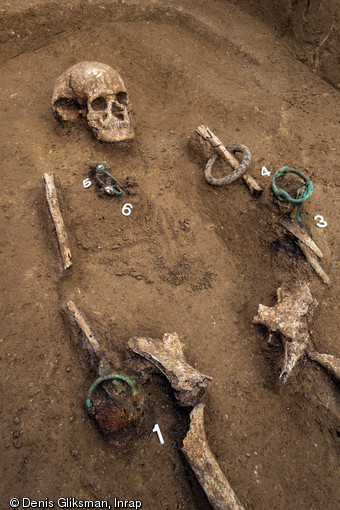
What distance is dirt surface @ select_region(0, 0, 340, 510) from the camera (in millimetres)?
3295

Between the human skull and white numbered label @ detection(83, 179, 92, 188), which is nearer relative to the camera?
white numbered label @ detection(83, 179, 92, 188)

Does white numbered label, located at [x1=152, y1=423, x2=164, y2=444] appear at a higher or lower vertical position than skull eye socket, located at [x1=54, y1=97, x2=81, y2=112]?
lower

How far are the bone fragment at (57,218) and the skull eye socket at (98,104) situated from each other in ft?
4.75

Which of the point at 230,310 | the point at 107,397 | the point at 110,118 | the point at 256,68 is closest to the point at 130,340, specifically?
the point at 107,397

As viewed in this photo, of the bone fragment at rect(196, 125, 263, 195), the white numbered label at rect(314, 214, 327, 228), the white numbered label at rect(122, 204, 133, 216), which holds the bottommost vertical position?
the white numbered label at rect(122, 204, 133, 216)

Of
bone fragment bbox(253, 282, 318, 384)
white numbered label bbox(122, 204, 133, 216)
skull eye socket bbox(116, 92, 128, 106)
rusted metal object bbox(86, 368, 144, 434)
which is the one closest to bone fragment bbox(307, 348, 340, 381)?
bone fragment bbox(253, 282, 318, 384)

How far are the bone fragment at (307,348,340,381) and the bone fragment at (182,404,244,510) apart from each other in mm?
1284

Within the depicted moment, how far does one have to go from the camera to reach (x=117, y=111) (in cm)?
550

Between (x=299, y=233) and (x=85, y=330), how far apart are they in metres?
2.68

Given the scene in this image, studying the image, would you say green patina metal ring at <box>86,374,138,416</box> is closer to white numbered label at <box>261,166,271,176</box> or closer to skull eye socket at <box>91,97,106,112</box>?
white numbered label at <box>261,166,271,176</box>

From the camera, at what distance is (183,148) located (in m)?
5.57

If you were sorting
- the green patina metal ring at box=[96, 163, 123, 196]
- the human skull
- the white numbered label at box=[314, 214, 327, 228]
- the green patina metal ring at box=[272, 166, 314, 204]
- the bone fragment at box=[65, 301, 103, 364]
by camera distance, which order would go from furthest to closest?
the human skull
the green patina metal ring at box=[96, 163, 123, 196]
the white numbered label at box=[314, 214, 327, 228]
the green patina metal ring at box=[272, 166, 314, 204]
the bone fragment at box=[65, 301, 103, 364]

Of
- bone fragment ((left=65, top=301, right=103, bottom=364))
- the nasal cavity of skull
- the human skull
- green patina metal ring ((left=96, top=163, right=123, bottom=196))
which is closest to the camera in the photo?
bone fragment ((left=65, top=301, right=103, bottom=364))

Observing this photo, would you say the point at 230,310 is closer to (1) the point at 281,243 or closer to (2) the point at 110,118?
(1) the point at 281,243
